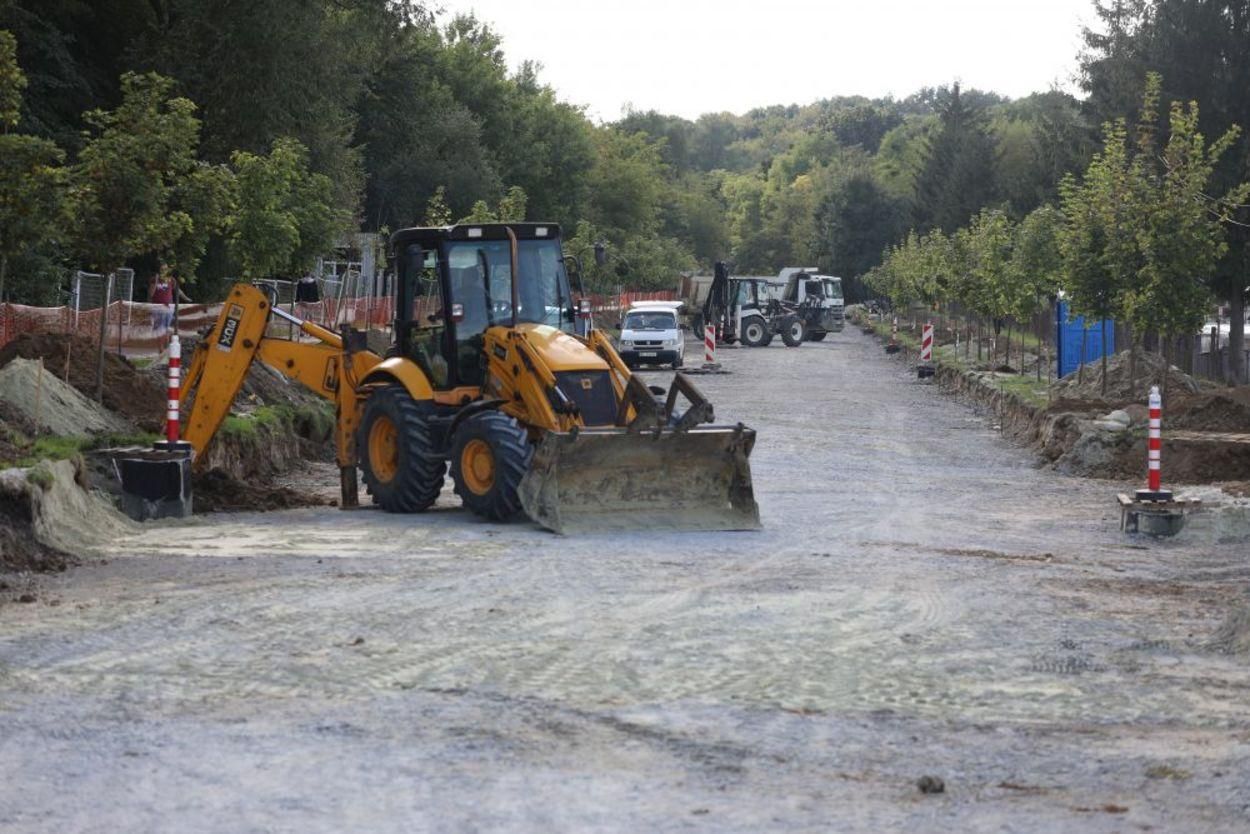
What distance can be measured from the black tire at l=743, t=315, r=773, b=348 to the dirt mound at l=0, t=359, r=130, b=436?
156 feet

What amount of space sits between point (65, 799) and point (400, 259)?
11166 millimetres

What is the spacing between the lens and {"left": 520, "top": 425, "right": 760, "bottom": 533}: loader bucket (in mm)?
16078

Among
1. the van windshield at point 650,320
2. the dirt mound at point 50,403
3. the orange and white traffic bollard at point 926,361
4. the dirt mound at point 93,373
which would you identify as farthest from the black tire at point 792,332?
the dirt mound at point 50,403

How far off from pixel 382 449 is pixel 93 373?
5.70m

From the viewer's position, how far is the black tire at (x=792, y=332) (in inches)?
2628

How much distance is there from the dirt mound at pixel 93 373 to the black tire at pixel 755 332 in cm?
4467

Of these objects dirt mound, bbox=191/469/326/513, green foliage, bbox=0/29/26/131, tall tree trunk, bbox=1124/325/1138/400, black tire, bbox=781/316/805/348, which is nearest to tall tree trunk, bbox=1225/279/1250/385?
tall tree trunk, bbox=1124/325/1138/400

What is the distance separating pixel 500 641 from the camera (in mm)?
10812

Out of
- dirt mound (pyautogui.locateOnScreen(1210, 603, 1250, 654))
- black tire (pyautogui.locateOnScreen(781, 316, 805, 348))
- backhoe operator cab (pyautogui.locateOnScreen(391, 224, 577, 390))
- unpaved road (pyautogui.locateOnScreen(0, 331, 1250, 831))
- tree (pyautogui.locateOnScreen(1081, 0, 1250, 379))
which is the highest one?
tree (pyautogui.locateOnScreen(1081, 0, 1250, 379))

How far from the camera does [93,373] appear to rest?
863 inches

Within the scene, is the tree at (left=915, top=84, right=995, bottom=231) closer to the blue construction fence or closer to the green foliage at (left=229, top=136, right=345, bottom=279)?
the blue construction fence

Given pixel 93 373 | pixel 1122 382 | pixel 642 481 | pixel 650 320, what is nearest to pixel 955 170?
pixel 650 320

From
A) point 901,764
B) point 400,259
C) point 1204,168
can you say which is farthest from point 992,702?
point 1204,168

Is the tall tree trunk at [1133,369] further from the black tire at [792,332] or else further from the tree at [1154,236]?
the black tire at [792,332]
